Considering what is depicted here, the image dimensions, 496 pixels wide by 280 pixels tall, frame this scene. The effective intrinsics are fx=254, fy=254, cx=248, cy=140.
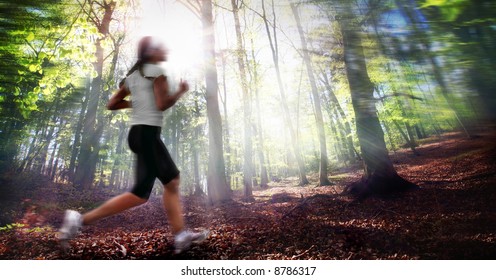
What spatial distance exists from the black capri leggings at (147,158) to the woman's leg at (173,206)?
75mm

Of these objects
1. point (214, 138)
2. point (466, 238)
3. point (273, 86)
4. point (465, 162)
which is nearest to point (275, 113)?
point (273, 86)

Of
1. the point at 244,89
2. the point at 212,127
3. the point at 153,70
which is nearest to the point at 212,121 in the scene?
the point at 212,127

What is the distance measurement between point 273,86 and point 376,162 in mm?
16938

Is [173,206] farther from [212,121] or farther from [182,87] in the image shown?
[212,121]

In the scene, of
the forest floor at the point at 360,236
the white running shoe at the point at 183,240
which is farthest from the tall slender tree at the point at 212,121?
the white running shoe at the point at 183,240

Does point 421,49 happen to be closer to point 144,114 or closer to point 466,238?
point 144,114

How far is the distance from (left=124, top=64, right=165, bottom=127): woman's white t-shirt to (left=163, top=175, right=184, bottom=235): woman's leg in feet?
2.04

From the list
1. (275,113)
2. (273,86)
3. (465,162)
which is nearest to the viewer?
(465,162)

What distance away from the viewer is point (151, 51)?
259 cm

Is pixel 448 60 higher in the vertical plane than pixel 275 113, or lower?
lower

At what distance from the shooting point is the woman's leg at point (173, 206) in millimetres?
2559

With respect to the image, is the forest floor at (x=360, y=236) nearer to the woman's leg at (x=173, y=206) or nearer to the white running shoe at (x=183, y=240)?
the white running shoe at (x=183, y=240)

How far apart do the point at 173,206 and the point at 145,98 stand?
1.12 meters
